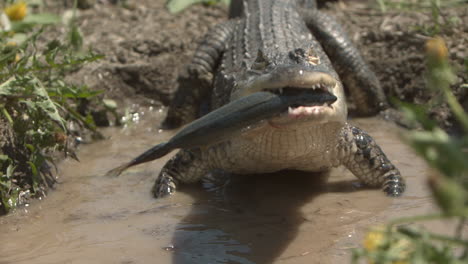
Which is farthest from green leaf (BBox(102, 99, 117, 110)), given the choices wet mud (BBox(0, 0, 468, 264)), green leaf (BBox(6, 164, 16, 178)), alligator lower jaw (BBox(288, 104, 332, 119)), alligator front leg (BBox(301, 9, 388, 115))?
alligator lower jaw (BBox(288, 104, 332, 119))

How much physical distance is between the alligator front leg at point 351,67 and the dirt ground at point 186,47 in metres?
0.19

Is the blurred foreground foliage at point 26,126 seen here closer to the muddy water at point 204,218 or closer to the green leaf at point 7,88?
the green leaf at point 7,88

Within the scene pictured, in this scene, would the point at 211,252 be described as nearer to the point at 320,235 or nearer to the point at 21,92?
the point at 320,235

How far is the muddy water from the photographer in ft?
10.5

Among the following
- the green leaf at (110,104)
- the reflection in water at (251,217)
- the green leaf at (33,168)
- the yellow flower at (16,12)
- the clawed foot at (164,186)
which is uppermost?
the yellow flower at (16,12)

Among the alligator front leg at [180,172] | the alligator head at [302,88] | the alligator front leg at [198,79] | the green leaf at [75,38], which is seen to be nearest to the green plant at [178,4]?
the alligator front leg at [198,79]

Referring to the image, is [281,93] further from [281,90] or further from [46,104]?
[46,104]

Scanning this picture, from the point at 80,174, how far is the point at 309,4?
272 centimetres

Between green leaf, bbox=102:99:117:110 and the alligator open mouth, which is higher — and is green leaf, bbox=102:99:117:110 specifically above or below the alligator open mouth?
below

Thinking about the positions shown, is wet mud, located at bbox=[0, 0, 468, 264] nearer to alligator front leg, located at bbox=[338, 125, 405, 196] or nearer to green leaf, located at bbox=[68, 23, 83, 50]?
alligator front leg, located at bbox=[338, 125, 405, 196]

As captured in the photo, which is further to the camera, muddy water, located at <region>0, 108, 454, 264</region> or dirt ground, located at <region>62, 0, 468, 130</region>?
dirt ground, located at <region>62, 0, 468, 130</region>

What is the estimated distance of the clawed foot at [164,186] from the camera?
4.08 m

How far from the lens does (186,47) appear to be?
5.94 metres

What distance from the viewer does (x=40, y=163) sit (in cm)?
393
